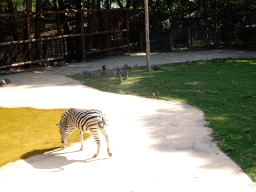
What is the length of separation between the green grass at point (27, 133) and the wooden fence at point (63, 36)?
768cm

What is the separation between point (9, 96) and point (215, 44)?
16.3 meters

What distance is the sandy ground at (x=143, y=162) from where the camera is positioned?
5.21m

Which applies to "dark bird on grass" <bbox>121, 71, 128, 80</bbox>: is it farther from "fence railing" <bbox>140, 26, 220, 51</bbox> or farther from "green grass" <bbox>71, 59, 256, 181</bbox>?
"fence railing" <bbox>140, 26, 220, 51</bbox>

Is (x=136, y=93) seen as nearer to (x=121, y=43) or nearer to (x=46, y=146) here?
(x=46, y=146)

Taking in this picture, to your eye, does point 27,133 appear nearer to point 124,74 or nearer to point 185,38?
point 124,74

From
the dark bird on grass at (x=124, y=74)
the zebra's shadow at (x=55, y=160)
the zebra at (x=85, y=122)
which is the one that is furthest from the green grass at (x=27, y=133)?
the dark bird on grass at (x=124, y=74)

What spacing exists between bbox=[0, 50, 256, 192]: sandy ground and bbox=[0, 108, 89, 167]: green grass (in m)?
0.43

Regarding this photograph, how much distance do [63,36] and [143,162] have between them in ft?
48.2

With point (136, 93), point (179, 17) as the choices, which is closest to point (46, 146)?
point (136, 93)

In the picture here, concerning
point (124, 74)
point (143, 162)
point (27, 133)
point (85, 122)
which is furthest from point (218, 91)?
point (27, 133)

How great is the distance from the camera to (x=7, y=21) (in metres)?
17.6

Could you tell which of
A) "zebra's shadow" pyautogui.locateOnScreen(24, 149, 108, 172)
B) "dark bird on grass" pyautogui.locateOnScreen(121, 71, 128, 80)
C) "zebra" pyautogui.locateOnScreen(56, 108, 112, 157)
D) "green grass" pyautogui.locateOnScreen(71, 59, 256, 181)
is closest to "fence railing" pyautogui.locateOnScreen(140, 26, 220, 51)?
"green grass" pyautogui.locateOnScreen(71, 59, 256, 181)

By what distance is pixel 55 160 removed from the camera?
6.39 m

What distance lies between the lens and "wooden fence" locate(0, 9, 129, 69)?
675 inches
